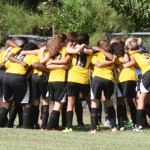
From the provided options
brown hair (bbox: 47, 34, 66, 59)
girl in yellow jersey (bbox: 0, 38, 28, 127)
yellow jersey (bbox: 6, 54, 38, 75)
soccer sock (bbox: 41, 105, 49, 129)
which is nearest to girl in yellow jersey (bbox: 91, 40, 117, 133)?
brown hair (bbox: 47, 34, 66, 59)

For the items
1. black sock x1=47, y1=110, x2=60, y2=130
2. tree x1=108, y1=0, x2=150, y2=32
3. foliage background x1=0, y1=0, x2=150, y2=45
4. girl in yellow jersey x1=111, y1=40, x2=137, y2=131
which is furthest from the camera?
foliage background x1=0, y1=0, x2=150, y2=45

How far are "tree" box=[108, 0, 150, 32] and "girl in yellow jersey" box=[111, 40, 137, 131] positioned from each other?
367 centimetres

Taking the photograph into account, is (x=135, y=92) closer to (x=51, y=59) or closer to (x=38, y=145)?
A: (x=51, y=59)

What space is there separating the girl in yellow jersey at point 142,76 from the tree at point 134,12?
11.6ft

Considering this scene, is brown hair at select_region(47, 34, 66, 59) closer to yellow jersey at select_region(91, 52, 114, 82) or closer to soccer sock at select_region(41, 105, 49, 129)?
yellow jersey at select_region(91, 52, 114, 82)

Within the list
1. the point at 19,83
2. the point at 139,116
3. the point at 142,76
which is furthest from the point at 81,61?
the point at 139,116

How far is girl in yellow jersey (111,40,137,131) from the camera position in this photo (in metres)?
14.0

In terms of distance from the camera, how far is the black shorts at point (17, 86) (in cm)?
1403

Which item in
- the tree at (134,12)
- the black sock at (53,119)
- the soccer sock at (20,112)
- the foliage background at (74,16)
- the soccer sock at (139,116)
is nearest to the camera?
the soccer sock at (139,116)

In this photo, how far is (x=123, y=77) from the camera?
46.2 feet

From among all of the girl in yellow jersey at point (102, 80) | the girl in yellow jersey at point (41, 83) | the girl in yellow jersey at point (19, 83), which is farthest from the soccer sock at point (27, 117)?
the girl in yellow jersey at point (102, 80)

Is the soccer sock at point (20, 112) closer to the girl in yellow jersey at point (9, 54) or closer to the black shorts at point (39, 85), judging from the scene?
the girl in yellow jersey at point (9, 54)

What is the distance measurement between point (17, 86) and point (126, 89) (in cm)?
219

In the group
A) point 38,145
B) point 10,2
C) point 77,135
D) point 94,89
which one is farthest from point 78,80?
point 10,2
